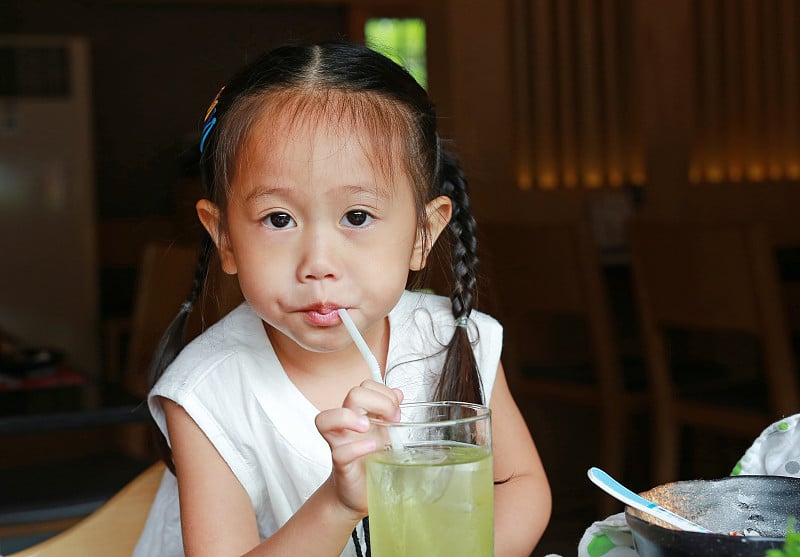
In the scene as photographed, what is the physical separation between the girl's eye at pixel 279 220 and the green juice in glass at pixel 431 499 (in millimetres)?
282

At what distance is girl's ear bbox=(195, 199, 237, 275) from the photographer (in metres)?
0.92

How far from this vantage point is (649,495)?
0.64 meters

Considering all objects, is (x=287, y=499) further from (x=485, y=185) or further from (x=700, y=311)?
(x=485, y=185)

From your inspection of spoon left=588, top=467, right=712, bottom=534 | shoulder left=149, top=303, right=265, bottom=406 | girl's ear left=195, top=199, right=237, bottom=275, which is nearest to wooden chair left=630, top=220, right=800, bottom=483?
shoulder left=149, top=303, right=265, bottom=406

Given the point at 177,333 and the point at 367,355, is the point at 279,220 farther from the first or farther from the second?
the point at 177,333

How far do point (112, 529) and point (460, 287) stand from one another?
1.46ft

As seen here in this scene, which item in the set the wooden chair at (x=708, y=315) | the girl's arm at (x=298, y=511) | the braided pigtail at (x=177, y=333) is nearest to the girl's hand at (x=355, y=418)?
the girl's arm at (x=298, y=511)

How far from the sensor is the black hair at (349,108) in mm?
890

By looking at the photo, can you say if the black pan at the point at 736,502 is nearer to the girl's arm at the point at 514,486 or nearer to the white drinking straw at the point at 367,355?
the white drinking straw at the point at 367,355

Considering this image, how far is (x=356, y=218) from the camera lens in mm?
828

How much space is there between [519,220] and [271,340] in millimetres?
4136

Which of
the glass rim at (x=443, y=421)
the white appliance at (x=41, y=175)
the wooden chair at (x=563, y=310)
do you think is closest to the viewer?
the glass rim at (x=443, y=421)

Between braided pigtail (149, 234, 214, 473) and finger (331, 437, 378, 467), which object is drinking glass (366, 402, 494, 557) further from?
braided pigtail (149, 234, 214, 473)

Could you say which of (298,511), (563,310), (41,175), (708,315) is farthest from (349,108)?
(41,175)
